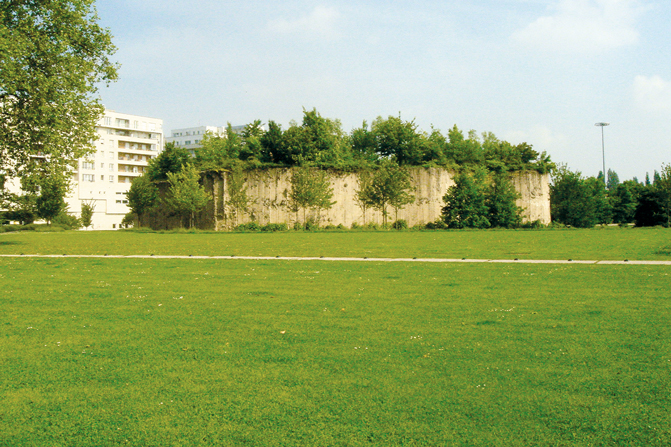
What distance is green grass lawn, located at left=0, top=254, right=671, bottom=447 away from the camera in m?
4.23

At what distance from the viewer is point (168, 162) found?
6400 cm

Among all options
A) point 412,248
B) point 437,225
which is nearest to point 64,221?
point 437,225

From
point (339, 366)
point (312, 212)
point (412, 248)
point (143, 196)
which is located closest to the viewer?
point (339, 366)

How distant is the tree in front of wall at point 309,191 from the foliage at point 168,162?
16.4 meters

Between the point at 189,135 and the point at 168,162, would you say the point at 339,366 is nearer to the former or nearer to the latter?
the point at 168,162

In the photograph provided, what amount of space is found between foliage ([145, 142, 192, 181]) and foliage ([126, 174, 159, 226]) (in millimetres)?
2651

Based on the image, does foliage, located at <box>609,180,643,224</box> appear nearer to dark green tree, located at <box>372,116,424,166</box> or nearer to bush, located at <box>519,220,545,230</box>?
bush, located at <box>519,220,545,230</box>

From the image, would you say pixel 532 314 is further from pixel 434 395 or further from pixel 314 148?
pixel 314 148

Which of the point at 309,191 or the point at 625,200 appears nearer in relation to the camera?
the point at 309,191

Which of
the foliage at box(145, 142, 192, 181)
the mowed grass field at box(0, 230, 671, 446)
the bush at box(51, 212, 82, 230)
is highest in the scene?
the foliage at box(145, 142, 192, 181)

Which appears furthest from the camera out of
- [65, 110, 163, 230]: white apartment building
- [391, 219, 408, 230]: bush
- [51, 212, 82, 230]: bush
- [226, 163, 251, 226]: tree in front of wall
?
[65, 110, 163, 230]: white apartment building

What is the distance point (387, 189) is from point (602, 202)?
24.2 meters

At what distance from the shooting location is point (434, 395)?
16.1 ft

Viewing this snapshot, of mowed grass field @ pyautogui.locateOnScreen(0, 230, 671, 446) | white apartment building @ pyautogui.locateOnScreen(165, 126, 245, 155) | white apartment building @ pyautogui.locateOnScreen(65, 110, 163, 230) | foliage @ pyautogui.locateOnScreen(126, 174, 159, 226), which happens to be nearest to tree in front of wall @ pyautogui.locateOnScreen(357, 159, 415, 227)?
foliage @ pyautogui.locateOnScreen(126, 174, 159, 226)
